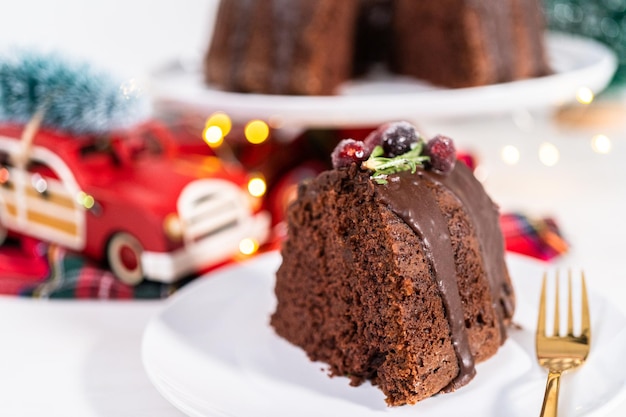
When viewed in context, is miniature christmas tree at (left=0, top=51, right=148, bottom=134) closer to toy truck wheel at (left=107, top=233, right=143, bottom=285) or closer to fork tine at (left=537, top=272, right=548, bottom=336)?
toy truck wheel at (left=107, top=233, right=143, bottom=285)

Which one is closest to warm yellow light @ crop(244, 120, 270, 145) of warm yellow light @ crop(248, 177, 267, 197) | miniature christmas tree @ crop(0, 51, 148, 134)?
warm yellow light @ crop(248, 177, 267, 197)

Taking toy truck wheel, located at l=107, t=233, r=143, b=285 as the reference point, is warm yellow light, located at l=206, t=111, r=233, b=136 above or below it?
above

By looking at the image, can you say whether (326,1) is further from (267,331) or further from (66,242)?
(267,331)

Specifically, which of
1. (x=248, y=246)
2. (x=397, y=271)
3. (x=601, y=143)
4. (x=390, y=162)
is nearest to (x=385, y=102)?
(x=248, y=246)

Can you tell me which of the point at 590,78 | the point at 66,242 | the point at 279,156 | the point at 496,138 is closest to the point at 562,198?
Result: the point at 590,78

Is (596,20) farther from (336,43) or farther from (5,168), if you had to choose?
(5,168)

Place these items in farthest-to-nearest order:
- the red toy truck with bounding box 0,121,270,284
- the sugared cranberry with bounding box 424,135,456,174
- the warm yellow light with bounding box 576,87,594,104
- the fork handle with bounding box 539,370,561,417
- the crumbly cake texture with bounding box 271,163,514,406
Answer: the warm yellow light with bounding box 576,87,594,104 < the red toy truck with bounding box 0,121,270,284 < the sugared cranberry with bounding box 424,135,456,174 < the crumbly cake texture with bounding box 271,163,514,406 < the fork handle with bounding box 539,370,561,417
